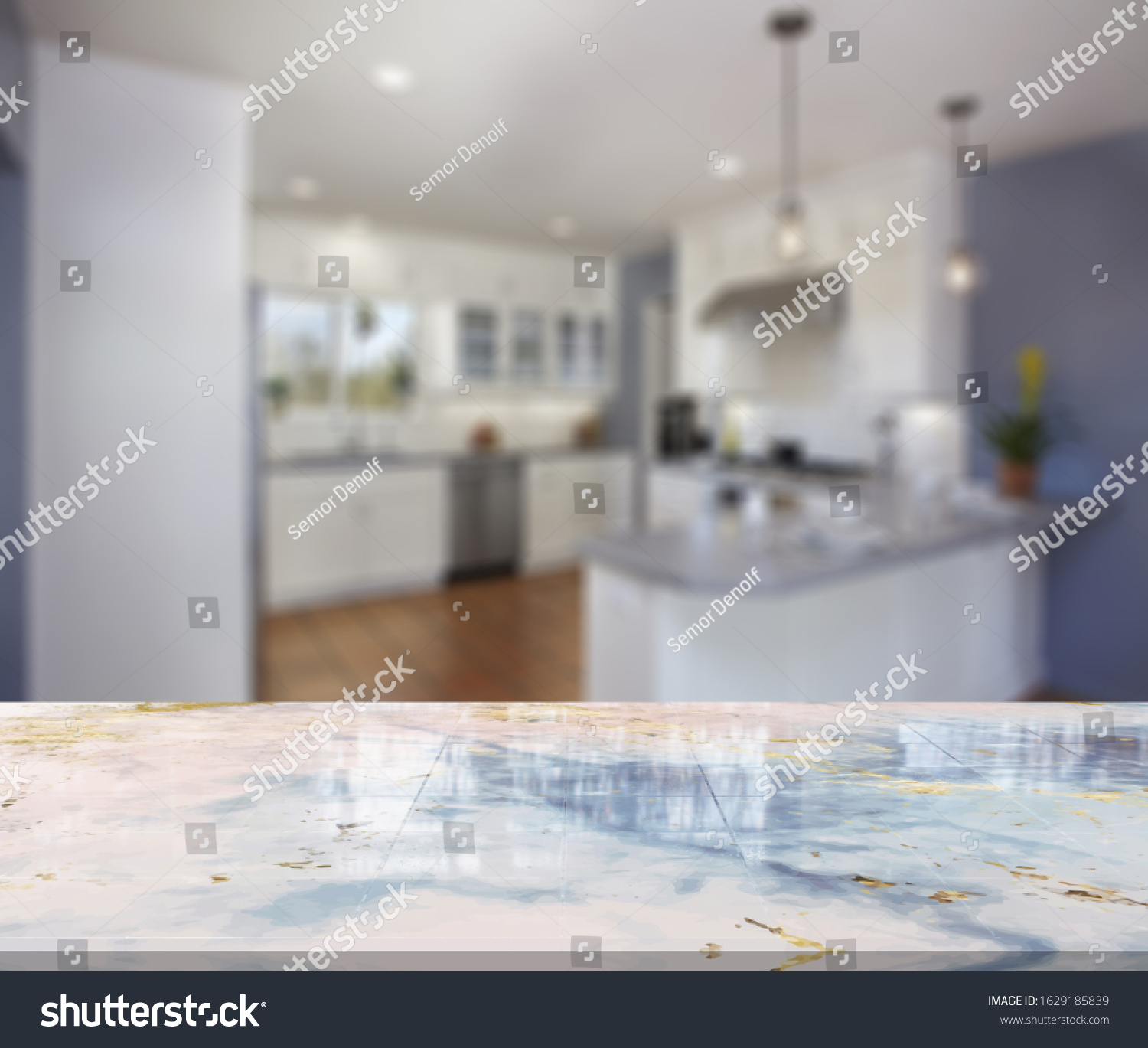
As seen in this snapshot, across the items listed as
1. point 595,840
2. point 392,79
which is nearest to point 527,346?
point 392,79

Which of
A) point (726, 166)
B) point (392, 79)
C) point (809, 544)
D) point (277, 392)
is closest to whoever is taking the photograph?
point (809, 544)

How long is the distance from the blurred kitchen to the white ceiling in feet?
0.07

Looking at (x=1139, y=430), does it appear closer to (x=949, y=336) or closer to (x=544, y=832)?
(x=949, y=336)

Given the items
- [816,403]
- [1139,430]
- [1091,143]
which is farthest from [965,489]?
[1091,143]

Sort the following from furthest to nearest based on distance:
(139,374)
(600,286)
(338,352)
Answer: (338,352), (600,286), (139,374)

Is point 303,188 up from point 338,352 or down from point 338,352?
up

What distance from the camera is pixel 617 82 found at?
306 cm

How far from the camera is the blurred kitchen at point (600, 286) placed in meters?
2.62

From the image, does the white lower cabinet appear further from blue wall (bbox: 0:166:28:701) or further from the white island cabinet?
blue wall (bbox: 0:166:28:701)

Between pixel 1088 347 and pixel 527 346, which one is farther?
pixel 527 346

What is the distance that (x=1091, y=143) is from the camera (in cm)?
361

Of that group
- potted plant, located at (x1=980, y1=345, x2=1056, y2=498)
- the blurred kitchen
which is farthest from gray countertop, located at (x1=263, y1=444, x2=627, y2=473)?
potted plant, located at (x1=980, y1=345, x2=1056, y2=498)

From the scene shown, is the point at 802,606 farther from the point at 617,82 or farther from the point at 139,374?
the point at 139,374

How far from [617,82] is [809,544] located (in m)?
1.93
